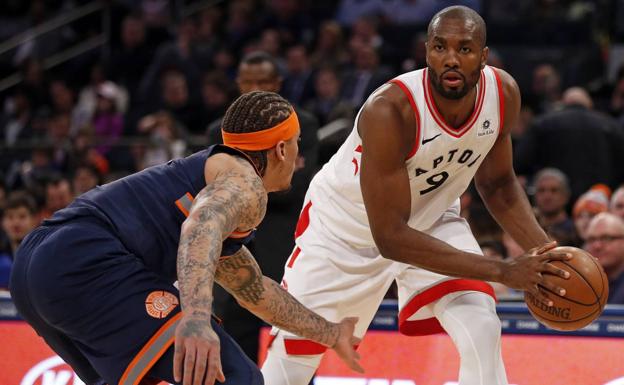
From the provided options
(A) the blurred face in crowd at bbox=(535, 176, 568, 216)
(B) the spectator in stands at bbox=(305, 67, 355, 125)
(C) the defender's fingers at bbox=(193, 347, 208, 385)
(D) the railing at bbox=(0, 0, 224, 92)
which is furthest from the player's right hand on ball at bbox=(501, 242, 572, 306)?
(D) the railing at bbox=(0, 0, 224, 92)

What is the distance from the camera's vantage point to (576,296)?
14.1ft

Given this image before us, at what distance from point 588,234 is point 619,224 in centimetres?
19

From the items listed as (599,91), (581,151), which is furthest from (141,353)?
(599,91)

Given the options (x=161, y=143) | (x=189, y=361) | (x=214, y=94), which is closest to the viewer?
(x=189, y=361)

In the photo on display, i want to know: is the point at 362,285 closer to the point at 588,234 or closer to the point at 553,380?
the point at 553,380

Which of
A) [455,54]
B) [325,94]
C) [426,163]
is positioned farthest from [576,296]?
[325,94]

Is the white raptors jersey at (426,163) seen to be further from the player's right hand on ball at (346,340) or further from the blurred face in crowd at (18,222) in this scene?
the blurred face in crowd at (18,222)

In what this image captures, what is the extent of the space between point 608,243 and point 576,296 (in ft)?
7.94

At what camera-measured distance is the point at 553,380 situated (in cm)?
536

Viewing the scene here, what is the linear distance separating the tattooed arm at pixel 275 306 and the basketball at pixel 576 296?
78cm

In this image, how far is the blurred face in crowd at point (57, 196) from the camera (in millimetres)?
8672

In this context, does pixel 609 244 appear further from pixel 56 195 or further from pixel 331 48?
pixel 331 48

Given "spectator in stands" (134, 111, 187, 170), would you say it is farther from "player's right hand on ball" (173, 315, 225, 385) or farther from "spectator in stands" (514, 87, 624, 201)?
"player's right hand on ball" (173, 315, 225, 385)

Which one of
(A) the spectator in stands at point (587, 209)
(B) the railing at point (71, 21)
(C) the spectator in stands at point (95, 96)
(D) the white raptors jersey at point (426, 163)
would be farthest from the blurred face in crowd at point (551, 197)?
(B) the railing at point (71, 21)
